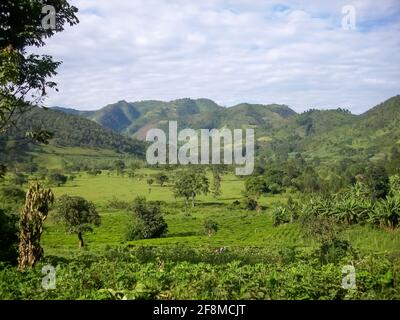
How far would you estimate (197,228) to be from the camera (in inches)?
2712

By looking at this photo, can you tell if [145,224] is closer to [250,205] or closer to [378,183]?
[250,205]

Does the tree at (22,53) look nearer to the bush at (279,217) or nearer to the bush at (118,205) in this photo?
the bush at (279,217)

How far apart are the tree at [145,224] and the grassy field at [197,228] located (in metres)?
1.48

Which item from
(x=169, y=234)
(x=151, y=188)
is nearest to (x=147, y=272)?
(x=169, y=234)

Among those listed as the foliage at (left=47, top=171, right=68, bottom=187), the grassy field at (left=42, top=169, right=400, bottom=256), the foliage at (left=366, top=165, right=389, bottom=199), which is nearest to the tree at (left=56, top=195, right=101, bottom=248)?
the grassy field at (left=42, top=169, right=400, bottom=256)

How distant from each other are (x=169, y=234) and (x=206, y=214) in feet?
71.4

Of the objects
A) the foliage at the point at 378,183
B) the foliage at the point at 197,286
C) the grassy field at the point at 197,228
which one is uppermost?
the foliage at the point at 378,183

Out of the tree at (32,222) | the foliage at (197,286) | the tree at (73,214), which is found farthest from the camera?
the tree at (73,214)

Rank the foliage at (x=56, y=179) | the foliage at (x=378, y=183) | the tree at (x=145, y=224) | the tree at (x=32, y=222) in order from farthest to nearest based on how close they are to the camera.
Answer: the foliage at (x=56, y=179)
the foliage at (x=378, y=183)
the tree at (x=145, y=224)
the tree at (x=32, y=222)

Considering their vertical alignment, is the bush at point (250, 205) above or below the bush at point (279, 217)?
above

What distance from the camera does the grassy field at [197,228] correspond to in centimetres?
5153

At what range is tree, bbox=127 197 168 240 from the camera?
6256 cm

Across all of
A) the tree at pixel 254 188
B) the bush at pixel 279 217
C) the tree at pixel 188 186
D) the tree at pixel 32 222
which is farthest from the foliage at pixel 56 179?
the tree at pixel 32 222

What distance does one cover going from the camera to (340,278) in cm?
1106
